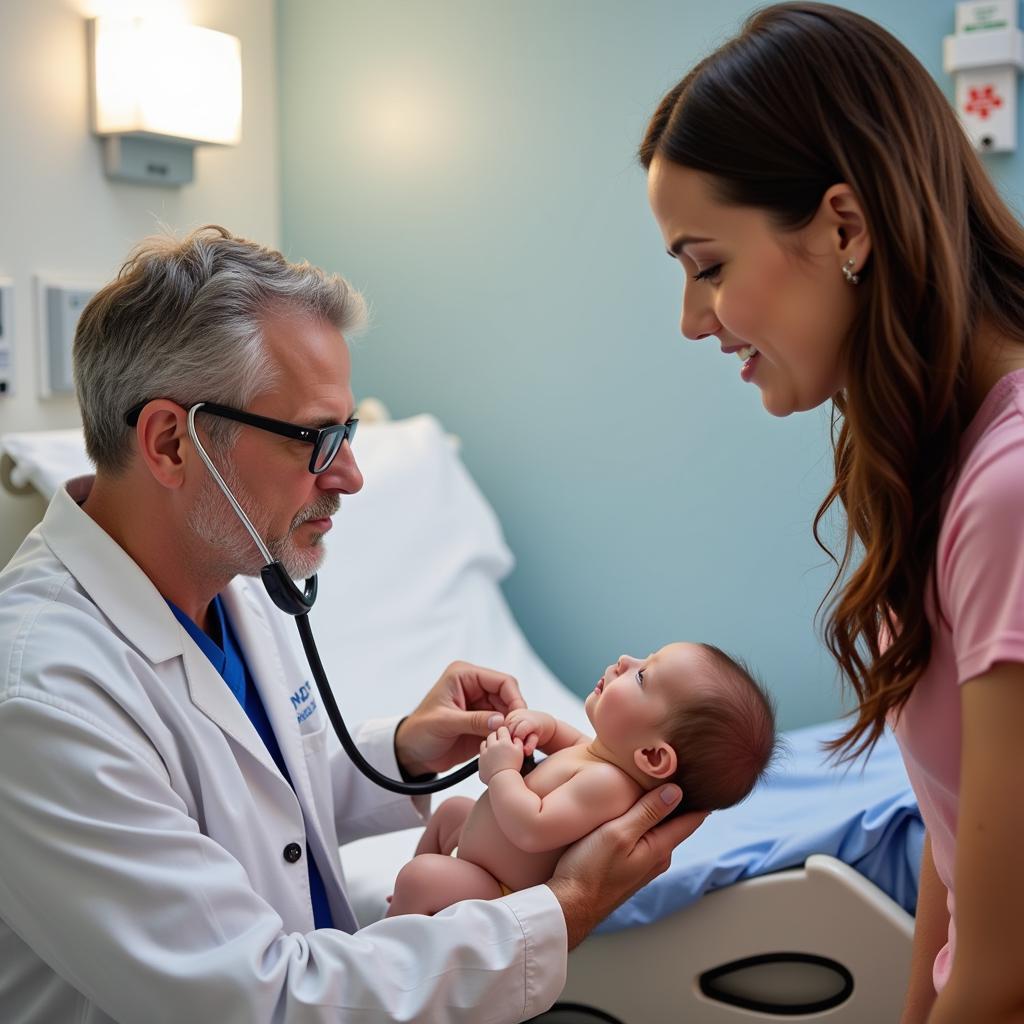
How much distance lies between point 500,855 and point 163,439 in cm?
58

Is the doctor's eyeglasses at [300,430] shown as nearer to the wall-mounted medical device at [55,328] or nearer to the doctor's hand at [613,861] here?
the doctor's hand at [613,861]

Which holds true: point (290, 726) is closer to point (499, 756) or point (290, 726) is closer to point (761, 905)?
point (499, 756)

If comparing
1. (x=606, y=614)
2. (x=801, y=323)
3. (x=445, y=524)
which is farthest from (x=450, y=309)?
(x=801, y=323)

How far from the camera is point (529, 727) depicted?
1.40 metres

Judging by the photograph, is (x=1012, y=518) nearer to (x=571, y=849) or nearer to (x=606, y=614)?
(x=571, y=849)

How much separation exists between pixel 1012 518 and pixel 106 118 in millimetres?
1961

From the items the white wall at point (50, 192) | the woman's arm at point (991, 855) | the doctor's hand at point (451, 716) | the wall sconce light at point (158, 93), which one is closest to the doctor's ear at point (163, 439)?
the doctor's hand at point (451, 716)

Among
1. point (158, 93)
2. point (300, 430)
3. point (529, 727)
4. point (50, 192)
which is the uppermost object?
point (158, 93)

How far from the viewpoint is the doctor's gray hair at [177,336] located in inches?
49.6

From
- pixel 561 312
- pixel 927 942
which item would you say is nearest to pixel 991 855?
pixel 927 942

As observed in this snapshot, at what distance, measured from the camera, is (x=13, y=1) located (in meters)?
2.12

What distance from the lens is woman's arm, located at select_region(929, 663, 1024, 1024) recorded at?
2.63 ft

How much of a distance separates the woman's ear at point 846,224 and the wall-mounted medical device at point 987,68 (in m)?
1.41

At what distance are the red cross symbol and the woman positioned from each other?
1.35m
